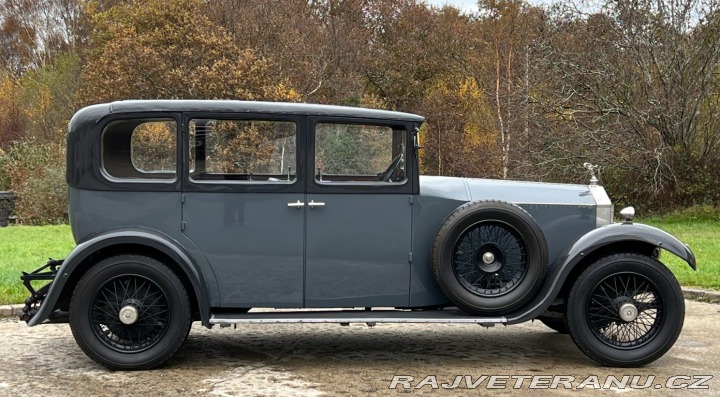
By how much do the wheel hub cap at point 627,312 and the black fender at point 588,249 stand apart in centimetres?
43

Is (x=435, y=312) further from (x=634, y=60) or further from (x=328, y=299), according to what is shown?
(x=634, y=60)

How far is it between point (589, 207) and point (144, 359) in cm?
356

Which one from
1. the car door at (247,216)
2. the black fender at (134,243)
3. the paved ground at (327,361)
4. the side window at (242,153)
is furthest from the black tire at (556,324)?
the black fender at (134,243)

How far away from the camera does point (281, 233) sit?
571 centimetres

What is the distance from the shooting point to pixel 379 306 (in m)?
5.81

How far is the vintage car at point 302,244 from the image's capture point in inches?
220

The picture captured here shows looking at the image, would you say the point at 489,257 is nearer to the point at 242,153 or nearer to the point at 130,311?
the point at 242,153

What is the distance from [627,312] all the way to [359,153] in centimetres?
231

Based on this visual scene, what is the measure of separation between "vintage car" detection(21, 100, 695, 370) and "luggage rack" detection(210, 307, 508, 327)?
0.06 ft

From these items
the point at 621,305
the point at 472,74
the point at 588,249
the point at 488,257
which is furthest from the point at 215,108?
the point at 472,74

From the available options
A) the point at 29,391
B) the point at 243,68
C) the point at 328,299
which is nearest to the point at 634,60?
the point at 243,68

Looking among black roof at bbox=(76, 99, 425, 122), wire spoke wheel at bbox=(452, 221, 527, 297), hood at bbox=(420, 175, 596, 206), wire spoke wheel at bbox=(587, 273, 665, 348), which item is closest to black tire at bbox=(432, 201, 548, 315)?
wire spoke wheel at bbox=(452, 221, 527, 297)

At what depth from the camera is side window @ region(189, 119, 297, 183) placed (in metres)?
5.77

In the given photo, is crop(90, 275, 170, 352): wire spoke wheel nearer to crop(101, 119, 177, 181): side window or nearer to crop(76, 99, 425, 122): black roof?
crop(101, 119, 177, 181): side window
